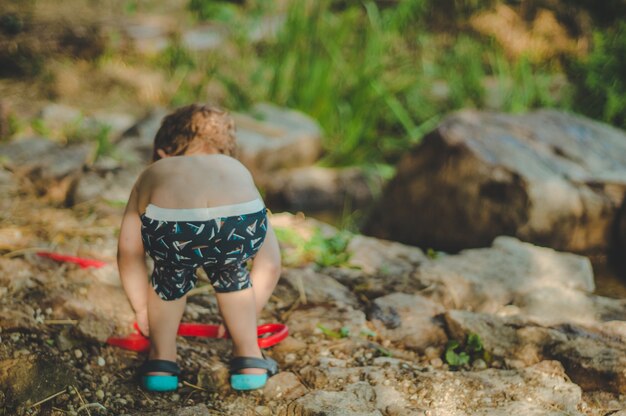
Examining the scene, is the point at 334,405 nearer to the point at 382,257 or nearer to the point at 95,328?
the point at 95,328

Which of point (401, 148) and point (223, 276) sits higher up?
point (223, 276)

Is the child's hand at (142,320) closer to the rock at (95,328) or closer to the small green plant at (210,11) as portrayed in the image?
the rock at (95,328)

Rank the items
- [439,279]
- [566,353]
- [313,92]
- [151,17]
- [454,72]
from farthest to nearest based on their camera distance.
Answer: [151,17]
[454,72]
[313,92]
[439,279]
[566,353]

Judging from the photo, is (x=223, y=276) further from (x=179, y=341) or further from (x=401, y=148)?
(x=401, y=148)

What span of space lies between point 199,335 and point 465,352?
0.91 meters

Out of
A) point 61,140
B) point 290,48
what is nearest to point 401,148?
point 290,48

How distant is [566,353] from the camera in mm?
1930

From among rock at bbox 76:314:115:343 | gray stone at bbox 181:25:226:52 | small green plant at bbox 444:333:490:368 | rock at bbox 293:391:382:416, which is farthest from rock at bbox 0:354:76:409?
gray stone at bbox 181:25:226:52

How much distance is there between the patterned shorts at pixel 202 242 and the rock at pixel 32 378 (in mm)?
352

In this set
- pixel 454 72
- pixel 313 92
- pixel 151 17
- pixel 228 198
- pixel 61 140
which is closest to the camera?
pixel 228 198

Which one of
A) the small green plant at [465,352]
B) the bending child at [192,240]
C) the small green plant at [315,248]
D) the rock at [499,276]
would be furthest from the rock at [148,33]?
the small green plant at [465,352]

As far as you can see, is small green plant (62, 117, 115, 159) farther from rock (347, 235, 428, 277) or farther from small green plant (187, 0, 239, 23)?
small green plant (187, 0, 239, 23)

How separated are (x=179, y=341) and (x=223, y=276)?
0.37 metres

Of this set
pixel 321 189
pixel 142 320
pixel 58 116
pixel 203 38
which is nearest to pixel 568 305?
pixel 142 320
